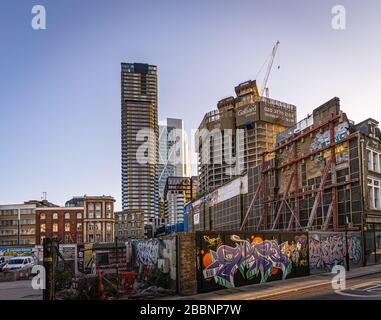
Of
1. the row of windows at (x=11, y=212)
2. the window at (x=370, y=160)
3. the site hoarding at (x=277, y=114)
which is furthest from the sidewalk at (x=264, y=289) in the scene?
the site hoarding at (x=277, y=114)

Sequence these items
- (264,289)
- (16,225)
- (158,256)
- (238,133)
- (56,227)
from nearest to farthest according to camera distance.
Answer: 1. (264,289)
2. (158,256)
3. (16,225)
4. (56,227)
5. (238,133)

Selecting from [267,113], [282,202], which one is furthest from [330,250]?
[267,113]

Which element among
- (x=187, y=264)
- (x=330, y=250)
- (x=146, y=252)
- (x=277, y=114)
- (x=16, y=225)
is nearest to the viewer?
(x=187, y=264)

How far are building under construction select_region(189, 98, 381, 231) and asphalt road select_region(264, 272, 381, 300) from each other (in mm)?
10515

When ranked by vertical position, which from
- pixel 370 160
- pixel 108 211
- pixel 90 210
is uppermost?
pixel 370 160

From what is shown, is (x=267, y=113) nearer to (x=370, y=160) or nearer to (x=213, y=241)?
(x=370, y=160)

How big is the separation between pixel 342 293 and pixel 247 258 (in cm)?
595

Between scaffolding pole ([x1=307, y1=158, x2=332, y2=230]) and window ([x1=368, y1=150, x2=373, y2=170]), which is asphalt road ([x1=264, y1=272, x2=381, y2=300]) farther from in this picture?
scaffolding pole ([x1=307, y1=158, x2=332, y2=230])

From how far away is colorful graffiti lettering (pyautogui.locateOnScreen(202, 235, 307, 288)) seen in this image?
2077 centimetres

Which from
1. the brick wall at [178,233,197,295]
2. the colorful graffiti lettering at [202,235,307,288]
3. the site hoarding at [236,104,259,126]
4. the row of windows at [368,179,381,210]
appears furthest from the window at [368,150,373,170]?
the site hoarding at [236,104,259,126]

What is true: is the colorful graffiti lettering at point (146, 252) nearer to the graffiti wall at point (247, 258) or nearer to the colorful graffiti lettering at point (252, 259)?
the graffiti wall at point (247, 258)

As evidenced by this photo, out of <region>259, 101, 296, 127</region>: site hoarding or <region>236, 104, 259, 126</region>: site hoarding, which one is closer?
<region>259, 101, 296, 127</region>: site hoarding

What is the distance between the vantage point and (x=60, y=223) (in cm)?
12200
